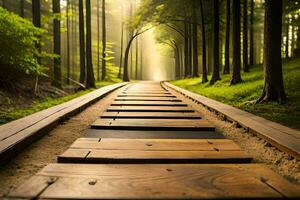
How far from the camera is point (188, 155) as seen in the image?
323 cm

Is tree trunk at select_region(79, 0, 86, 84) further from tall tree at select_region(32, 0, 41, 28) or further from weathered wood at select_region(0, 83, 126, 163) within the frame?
weathered wood at select_region(0, 83, 126, 163)

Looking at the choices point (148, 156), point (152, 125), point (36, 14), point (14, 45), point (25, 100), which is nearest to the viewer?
point (148, 156)

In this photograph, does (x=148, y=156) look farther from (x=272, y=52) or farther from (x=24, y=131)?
(x=272, y=52)

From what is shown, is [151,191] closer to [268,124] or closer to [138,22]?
[268,124]

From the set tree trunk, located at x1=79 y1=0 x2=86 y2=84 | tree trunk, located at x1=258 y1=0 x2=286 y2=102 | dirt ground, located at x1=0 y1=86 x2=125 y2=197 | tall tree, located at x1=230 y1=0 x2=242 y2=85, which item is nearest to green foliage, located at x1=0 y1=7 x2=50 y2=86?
dirt ground, located at x1=0 y1=86 x2=125 y2=197

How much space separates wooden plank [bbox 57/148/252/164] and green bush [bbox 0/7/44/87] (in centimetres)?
803

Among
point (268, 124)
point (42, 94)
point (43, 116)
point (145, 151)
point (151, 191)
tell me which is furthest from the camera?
point (42, 94)

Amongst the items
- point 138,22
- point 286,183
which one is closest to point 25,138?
point 286,183

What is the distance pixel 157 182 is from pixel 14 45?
934 cm

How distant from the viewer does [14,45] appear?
10164mm

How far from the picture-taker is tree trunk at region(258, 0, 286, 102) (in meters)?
8.73

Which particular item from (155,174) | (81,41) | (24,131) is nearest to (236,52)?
(81,41)

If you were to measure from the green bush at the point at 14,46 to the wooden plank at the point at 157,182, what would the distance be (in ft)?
27.9

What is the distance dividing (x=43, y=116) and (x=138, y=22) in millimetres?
25018
